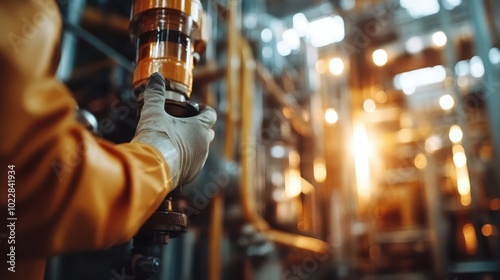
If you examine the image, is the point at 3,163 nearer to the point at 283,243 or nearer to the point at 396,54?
the point at 283,243

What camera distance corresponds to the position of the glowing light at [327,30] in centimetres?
363

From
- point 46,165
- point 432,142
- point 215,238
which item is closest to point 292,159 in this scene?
point 215,238

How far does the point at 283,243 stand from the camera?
223 cm

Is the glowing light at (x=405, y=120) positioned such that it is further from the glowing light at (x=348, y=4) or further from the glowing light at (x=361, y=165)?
the glowing light at (x=348, y=4)

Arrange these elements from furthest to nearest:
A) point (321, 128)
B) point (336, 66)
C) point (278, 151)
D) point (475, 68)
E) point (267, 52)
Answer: point (336, 66) → point (475, 68) → point (321, 128) → point (267, 52) → point (278, 151)

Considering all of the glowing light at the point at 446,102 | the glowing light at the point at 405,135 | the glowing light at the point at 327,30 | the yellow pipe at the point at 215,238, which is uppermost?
the glowing light at the point at 327,30

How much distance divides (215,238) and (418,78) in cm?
286

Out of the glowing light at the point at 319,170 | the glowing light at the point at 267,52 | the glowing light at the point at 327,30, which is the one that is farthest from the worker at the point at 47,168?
the glowing light at the point at 327,30

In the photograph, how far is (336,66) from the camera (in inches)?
147

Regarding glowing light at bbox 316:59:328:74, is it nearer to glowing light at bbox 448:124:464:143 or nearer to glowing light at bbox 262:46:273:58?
glowing light at bbox 262:46:273:58

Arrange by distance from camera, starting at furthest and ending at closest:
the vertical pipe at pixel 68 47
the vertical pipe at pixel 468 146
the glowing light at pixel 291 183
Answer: the glowing light at pixel 291 183
the vertical pipe at pixel 68 47
the vertical pipe at pixel 468 146

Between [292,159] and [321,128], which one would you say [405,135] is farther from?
[292,159]

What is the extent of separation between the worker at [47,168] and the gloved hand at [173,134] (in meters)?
0.08

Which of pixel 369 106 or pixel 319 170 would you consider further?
pixel 369 106
